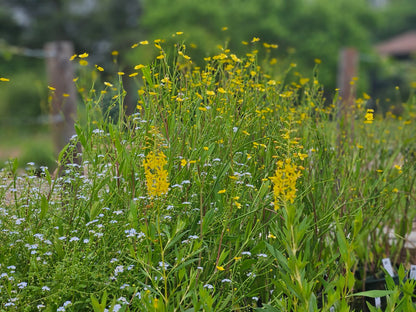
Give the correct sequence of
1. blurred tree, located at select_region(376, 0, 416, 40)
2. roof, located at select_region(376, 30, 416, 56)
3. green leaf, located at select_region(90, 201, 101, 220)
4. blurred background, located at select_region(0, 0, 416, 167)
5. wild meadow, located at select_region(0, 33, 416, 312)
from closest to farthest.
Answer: wild meadow, located at select_region(0, 33, 416, 312), green leaf, located at select_region(90, 201, 101, 220), blurred background, located at select_region(0, 0, 416, 167), roof, located at select_region(376, 30, 416, 56), blurred tree, located at select_region(376, 0, 416, 40)

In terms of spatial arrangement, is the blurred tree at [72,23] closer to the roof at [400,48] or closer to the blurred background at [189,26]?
the blurred background at [189,26]

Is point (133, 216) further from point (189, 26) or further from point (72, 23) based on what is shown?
point (72, 23)

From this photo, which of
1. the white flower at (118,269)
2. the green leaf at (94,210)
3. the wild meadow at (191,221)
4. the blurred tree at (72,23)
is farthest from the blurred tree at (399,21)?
the white flower at (118,269)

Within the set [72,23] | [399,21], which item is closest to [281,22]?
[72,23]

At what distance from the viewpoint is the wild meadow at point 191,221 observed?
2260 millimetres

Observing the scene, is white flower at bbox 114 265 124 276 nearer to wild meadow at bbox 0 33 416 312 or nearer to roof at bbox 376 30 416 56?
wild meadow at bbox 0 33 416 312

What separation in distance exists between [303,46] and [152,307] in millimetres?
29269

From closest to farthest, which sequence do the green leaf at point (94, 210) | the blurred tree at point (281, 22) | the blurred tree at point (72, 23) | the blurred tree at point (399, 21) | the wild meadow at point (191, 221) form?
1. the wild meadow at point (191, 221)
2. the green leaf at point (94, 210)
3. the blurred tree at point (72, 23)
4. the blurred tree at point (281, 22)
5. the blurred tree at point (399, 21)

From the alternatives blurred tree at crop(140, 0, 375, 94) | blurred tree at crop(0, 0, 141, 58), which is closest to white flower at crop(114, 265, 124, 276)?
blurred tree at crop(140, 0, 375, 94)

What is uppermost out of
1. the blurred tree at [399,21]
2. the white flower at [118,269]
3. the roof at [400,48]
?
Answer: the blurred tree at [399,21]

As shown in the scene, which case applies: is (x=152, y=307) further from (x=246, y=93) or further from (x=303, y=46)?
(x=303, y=46)

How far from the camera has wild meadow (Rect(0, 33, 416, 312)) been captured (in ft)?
7.41

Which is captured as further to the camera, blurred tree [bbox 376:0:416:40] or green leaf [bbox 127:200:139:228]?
blurred tree [bbox 376:0:416:40]

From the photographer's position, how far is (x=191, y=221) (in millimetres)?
2723
